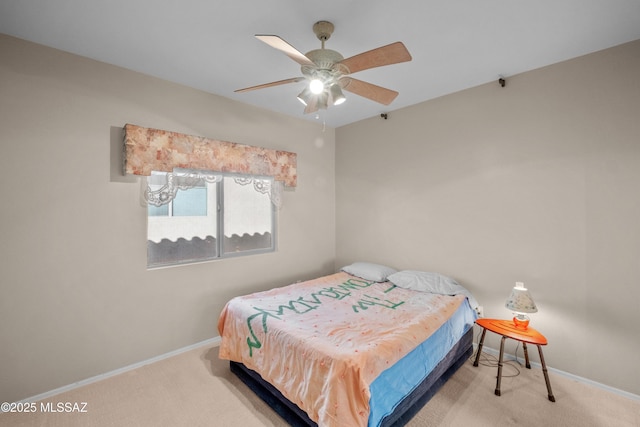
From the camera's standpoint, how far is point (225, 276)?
3.07 metres

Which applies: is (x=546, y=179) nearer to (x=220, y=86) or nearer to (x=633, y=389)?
(x=633, y=389)

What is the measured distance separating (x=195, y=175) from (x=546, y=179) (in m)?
3.24

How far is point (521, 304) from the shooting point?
224 centimetres

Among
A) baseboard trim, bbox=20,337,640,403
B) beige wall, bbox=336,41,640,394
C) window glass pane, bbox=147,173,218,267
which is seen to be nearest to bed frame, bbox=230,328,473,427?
baseboard trim, bbox=20,337,640,403

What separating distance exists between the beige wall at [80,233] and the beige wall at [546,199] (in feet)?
7.87

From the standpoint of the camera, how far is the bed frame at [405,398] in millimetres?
1746

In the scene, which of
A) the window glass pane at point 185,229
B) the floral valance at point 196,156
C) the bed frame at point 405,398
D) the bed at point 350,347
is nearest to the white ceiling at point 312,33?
the floral valance at point 196,156

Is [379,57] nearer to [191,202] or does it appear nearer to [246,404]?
[191,202]

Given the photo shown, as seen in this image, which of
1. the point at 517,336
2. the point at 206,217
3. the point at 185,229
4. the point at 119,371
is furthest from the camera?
the point at 206,217

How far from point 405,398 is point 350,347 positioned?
20.5 inches

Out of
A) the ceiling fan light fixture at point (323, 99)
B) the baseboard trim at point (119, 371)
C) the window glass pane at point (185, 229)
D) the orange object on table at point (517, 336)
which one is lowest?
the baseboard trim at point (119, 371)

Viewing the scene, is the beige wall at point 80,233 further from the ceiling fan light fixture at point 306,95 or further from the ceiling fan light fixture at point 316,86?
the ceiling fan light fixture at point 316,86

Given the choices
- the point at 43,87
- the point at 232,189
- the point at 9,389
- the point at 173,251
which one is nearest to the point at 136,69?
the point at 43,87

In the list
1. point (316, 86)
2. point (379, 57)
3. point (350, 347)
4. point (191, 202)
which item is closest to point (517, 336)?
point (350, 347)
